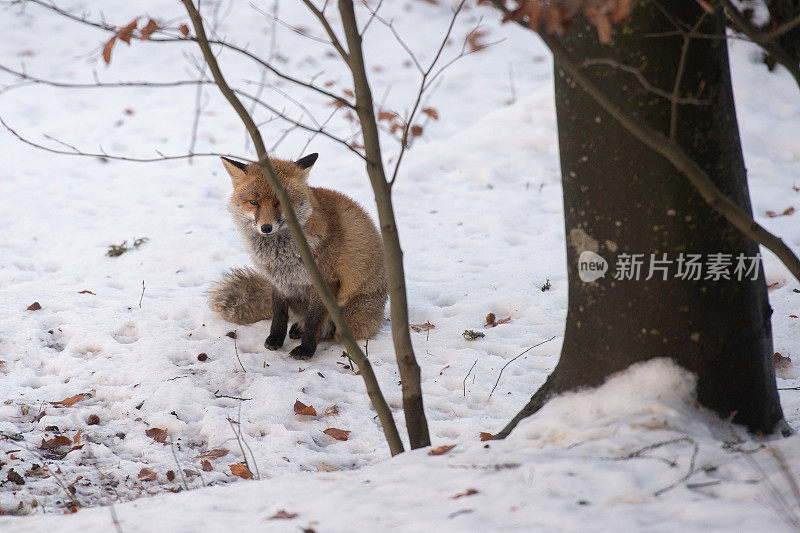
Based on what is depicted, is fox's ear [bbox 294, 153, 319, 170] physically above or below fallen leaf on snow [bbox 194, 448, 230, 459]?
above

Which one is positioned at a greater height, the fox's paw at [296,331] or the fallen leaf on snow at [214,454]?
the fox's paw at [296,331]

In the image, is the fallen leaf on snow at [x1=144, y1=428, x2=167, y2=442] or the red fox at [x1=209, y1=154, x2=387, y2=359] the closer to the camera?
the fallen leaf on snow at [x1=144, y1=428, x2=167, y2=442]

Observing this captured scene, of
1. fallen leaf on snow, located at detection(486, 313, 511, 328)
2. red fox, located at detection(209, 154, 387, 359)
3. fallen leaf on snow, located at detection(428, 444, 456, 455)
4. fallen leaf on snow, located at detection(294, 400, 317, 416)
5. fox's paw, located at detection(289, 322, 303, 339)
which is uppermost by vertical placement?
red fox, located at detection(209, 154, 387, 359)

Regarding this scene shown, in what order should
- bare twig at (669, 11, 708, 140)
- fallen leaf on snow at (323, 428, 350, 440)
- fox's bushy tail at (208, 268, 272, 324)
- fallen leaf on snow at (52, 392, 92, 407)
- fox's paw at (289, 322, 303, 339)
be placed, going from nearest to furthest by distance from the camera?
1. bare twig at (669, 11, 708, 140)
2. fallen leaf on snow at (323, 428, 350, 440)
3. fallen leaf on snow at (52, 392, 92, 407)
4. fox's bushy tail at (208, 268, 272, 324)
5. fox's paw at (289, 322, 303, 339)

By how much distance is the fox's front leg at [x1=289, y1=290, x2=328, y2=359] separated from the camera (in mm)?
4711

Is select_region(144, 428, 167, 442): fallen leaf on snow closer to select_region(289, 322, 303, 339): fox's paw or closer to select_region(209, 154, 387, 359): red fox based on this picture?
select_region(209, 154, 387, 359): red fox

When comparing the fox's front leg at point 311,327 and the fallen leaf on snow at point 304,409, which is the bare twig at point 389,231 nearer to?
the fallen leaf on snow at point 304,409

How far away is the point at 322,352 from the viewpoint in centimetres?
486

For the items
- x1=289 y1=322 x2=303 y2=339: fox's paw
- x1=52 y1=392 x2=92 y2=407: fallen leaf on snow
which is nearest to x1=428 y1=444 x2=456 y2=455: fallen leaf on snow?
x1=52 y1=392 x2=92 y2=407: fallen leaf on snow

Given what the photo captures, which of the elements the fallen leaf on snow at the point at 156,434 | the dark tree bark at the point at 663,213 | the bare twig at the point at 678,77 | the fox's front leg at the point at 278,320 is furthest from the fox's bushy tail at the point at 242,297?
the bare twig at the point at 678,77

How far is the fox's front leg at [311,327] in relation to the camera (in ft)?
15.5

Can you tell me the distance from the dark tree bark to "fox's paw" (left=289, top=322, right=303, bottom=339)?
279 cm

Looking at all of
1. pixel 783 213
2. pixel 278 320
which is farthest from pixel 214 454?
pixel 783 213

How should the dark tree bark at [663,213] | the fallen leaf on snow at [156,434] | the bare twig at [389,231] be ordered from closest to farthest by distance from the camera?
the dark tree bark at [663,213] < the bare twig at [389,231] < the fallen leaf on snow at [156,434]
